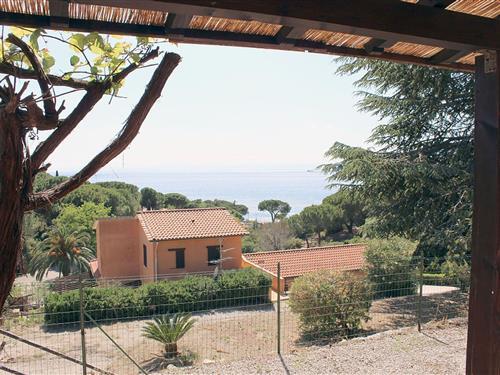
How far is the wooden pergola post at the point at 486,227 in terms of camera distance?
63.8 inches

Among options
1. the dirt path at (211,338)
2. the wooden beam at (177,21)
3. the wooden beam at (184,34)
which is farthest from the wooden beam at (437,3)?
the dirt path at (211,338)

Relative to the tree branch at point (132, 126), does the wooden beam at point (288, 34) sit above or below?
above

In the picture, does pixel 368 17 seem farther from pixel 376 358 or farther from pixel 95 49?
pixel 376 358

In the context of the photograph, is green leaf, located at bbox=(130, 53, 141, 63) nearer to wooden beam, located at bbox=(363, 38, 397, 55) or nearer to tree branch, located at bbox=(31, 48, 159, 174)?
tree branch, located at bbox=(31, 48, 159, 174)

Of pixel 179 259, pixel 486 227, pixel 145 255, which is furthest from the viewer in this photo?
pixel 145 255

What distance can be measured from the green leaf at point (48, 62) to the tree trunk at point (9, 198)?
501 mm

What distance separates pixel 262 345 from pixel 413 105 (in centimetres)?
721

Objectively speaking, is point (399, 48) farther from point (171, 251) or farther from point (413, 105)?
point (171, 251)

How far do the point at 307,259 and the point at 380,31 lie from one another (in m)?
20.3

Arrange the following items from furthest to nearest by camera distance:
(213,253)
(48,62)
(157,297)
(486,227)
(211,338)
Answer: (213,253) → (157,297) → (211,338) → (48,62) → (486,227)

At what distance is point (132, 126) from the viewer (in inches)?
80.1

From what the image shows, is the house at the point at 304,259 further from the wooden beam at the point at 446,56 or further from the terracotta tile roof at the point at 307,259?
the wooden beam at the point at 446,56

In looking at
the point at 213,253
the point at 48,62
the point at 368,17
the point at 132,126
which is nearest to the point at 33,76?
the point at 48,62

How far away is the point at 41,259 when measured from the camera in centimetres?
2384
